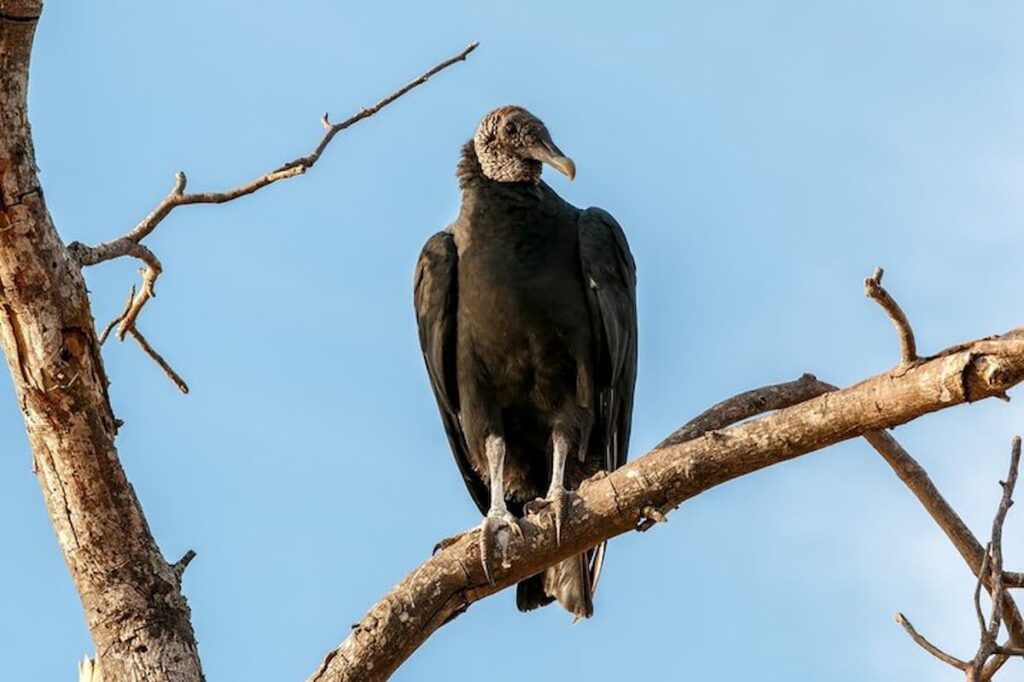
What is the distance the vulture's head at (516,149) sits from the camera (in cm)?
514

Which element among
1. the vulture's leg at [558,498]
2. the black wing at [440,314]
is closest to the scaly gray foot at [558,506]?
the vulture's leg at [558,498]

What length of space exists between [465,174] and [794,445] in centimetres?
236

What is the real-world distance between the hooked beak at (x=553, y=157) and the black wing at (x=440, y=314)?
0.43 meters

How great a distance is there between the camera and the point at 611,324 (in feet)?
15.7

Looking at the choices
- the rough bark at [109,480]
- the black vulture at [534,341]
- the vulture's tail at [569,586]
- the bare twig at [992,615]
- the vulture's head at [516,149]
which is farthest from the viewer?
the vulture's head at [516,149]

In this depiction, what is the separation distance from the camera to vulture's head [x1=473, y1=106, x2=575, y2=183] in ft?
16.9

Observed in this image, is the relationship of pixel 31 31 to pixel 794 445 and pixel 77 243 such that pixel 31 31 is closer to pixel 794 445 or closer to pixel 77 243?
pixel 77 243

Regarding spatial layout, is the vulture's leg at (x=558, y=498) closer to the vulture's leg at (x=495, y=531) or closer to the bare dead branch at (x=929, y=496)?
the vulture's leg at (x=495, y=531)

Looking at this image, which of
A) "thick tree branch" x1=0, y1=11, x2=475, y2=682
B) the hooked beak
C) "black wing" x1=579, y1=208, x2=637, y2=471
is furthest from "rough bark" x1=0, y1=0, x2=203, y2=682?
the hooked beak

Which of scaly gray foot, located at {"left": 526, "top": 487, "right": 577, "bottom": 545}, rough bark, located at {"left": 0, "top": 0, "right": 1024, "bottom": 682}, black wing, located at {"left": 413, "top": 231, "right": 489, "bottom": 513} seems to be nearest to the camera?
rough bark, located at {"left": 0, "top": 0, "right": 1024, "bottom": 682}

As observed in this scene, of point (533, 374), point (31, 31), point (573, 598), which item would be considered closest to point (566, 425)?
point (533, 374)

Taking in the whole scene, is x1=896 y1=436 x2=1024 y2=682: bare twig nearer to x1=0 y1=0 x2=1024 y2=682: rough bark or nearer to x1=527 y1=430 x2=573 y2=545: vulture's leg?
x1=0 y1=0 x2=1024 y2=682: rough bark

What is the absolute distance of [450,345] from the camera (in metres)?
4.95

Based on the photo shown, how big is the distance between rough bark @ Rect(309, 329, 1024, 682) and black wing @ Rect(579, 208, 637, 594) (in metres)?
1.13
